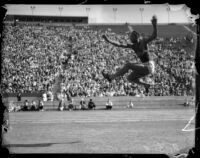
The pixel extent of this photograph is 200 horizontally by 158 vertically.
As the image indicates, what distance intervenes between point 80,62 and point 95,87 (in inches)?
179

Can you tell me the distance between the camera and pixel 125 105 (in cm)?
2081

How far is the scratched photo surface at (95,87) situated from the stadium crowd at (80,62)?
0.07 metres

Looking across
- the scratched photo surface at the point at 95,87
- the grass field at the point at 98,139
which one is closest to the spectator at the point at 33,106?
the scratched photo surface at the point at 95,87

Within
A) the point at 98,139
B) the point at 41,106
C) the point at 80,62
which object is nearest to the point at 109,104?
the point at 41,106

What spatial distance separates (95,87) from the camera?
873 inches

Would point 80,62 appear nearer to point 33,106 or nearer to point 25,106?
point 33,106

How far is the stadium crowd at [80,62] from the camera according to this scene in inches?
867

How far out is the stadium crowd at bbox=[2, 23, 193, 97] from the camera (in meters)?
22.0

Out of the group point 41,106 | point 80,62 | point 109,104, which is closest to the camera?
point 41,106

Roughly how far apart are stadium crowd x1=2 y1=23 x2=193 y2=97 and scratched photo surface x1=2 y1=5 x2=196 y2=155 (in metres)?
0.07

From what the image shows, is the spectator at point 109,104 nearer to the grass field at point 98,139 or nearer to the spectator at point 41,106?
the spectator at point 41,106
